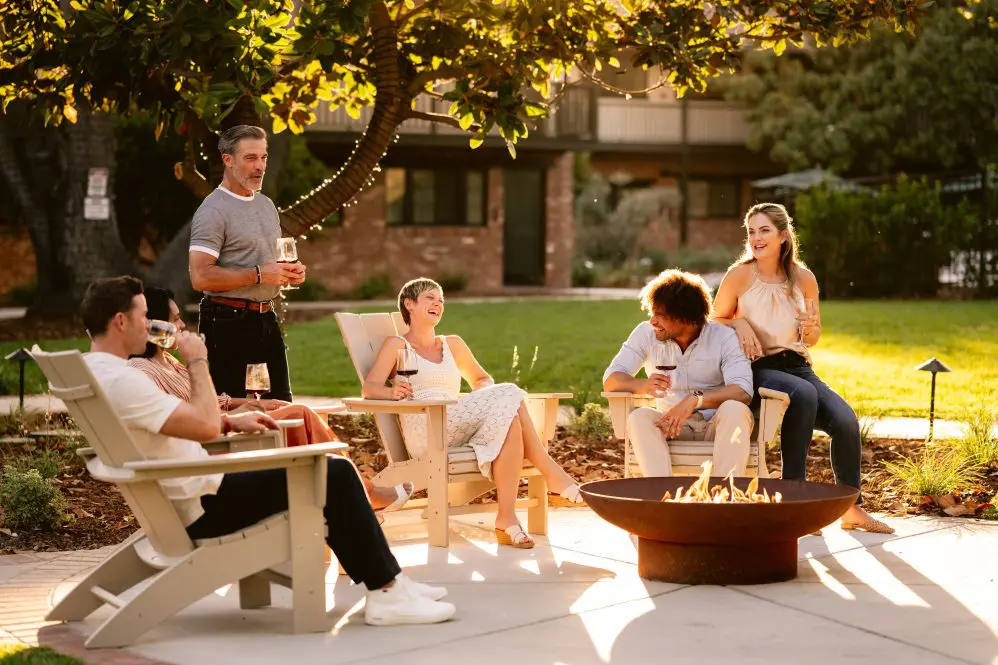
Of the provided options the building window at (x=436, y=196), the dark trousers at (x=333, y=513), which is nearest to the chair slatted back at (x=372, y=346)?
the dark trousers at (x=333, y=513)

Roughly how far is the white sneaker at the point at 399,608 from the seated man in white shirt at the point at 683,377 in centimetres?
179

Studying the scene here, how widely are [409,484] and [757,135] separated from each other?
27091mm

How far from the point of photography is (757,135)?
1271 inches

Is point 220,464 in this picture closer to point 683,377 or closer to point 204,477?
point 204,477

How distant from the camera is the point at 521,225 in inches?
1230

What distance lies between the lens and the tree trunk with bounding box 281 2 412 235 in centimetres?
813

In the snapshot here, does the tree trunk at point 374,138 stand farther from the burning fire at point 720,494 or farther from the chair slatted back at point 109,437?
the chair slatted back at point 109,437

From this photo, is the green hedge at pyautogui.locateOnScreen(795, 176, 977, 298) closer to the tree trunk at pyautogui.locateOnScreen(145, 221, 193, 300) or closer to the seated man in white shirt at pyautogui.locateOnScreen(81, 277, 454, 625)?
the tree trunk at pyautogui.locateOnScreen(145, 221, 193, 300)

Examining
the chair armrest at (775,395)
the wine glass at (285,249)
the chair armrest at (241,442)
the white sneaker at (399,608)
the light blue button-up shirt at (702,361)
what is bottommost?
the white sneaker at (399,608)

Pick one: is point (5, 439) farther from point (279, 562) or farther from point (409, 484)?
point (279, 562)

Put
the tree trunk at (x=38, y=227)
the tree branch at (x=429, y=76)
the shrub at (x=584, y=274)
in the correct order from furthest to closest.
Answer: the shrub at (x=584, y=274) < the tree trunk at (x=38, y=227) < the tree branch at (x=429, y=76)

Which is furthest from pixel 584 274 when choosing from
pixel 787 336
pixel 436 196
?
pixel 787 336

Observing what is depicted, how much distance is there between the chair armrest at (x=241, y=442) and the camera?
17.5ft

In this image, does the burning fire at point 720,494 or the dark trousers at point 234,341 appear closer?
the burning fire at point 720,494
